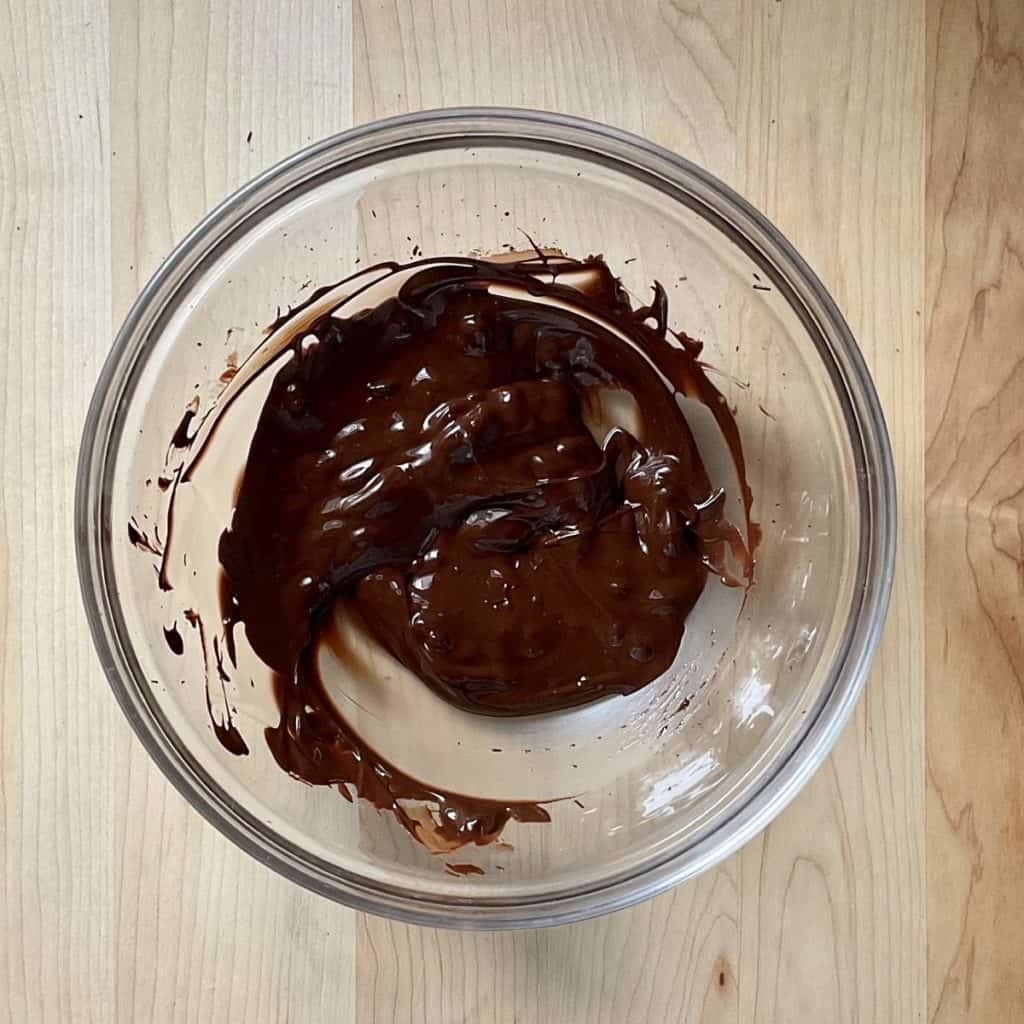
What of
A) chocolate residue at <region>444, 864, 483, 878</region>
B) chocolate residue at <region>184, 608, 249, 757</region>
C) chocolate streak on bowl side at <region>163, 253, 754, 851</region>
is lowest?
chocolate residue at <region>444, 864, 483, 878</region>

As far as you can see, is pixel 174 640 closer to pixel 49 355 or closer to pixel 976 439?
pixel 49 355

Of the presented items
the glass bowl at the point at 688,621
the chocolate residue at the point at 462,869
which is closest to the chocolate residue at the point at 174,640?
the glass bowl at the point at 688,621

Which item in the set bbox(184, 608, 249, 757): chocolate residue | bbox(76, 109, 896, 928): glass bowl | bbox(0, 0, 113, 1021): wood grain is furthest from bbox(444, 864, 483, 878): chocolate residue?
bbox(0, 0, 113, 1021): wood grain

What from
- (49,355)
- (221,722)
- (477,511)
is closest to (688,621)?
(477,511)

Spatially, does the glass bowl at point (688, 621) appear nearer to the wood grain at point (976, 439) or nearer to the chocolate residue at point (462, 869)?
the chocolate residue at point (462, 869)

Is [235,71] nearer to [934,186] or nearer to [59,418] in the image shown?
[59,418]

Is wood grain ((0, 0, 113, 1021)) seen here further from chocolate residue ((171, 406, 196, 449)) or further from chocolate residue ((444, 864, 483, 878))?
chocolate residue ((444, 864, 483, 878))
